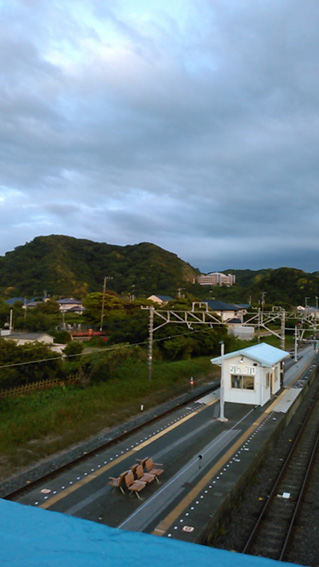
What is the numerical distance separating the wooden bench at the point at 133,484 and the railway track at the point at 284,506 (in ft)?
9.45

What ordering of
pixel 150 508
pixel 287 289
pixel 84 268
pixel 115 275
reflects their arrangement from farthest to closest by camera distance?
1. pixel 115 275
2. pixel 84 268
3. pixel 287 289
4. pixel 150 508

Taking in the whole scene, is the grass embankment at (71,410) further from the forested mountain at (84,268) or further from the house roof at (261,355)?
the forested mountain at (84,268)

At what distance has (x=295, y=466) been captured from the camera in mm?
14867

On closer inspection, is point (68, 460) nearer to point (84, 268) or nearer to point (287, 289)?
point (287, 289)

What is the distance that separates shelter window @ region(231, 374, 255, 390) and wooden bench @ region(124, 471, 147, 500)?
10.9m

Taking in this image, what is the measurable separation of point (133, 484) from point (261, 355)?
12.5m

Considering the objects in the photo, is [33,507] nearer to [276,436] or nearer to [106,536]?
[106,536]

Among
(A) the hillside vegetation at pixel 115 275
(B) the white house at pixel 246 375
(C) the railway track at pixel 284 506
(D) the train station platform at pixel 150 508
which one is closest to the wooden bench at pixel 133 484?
(D) the train station platform at pixel 150 508

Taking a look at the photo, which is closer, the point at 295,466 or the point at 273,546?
the point at 273,546

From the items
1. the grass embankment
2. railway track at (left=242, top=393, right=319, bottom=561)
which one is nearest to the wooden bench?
railway track at (left=242, top=393, right=319, bottom=561)

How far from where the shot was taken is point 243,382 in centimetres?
2088

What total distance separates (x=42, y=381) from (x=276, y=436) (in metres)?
13.4

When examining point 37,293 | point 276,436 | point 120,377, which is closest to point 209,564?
point 276,436

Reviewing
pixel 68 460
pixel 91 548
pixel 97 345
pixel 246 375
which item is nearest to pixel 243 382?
pixel 246 375
